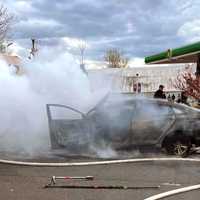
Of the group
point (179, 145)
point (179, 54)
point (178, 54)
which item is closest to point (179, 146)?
point (179, 145)

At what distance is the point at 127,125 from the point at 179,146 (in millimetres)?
1413

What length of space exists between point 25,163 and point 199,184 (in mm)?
3733

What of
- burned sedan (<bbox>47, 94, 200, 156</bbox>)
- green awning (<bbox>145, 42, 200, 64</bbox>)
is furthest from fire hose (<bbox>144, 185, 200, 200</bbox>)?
green awning (<bbox>145, 42, 200, 64</bbox>)

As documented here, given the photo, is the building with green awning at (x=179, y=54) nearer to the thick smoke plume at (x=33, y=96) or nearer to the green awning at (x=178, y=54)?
the green awning at (x=178, y=54)

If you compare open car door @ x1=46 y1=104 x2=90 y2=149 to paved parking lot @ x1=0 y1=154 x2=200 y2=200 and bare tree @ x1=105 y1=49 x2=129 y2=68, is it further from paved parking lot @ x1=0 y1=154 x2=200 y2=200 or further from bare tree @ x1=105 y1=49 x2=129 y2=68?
bare tree @ x1=105 y1=49 x2=129 y2=68

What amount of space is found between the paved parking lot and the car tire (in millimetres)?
831

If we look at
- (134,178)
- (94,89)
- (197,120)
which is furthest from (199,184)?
(94,89)

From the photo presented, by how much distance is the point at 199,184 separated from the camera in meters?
8.46

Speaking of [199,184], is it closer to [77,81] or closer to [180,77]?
[77,81]

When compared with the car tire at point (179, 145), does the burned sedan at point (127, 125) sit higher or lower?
higher

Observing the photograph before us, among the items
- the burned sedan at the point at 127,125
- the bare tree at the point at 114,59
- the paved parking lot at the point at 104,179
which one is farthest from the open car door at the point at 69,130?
the bare tree at the point at 114,59

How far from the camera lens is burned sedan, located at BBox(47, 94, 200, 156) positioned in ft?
36.4

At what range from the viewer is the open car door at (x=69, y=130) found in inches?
436

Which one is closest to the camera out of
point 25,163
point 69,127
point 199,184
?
point 199,184
